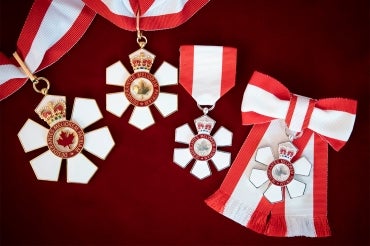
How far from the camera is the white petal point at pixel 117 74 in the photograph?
4.23 ft

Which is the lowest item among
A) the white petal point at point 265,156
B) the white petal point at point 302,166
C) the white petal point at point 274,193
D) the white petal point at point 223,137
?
the white petal point at point 274,193

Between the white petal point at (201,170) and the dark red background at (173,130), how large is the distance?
0.02 m


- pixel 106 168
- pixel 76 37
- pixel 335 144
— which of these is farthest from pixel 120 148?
pixel 335 144

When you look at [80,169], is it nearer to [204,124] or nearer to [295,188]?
[204,124]

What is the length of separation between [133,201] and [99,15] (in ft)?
2.31

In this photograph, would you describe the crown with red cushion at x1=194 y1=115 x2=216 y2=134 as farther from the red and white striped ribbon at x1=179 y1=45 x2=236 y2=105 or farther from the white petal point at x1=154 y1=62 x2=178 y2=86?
the white petal point at x1=154 y1=62 x2=178 y2=86

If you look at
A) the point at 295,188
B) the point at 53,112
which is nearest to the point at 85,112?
the point at 53,112

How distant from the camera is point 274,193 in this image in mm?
1318

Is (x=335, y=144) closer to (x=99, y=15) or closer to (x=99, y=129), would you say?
(x=99, y=129)

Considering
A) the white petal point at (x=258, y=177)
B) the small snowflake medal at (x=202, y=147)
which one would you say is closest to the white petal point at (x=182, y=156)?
the small snowflake medal at (x=202, y=147)

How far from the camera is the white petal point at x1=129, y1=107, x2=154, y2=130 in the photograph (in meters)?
1.30

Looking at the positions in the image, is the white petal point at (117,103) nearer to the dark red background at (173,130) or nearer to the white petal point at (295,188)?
the dark red background at (173,130)

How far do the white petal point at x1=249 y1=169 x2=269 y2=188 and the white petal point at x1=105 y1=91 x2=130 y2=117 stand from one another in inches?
20.7

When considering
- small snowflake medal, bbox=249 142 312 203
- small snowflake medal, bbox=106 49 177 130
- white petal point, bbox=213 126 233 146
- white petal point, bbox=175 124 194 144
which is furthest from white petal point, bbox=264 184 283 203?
small snowflake medal, bbox=106 49 177 130
